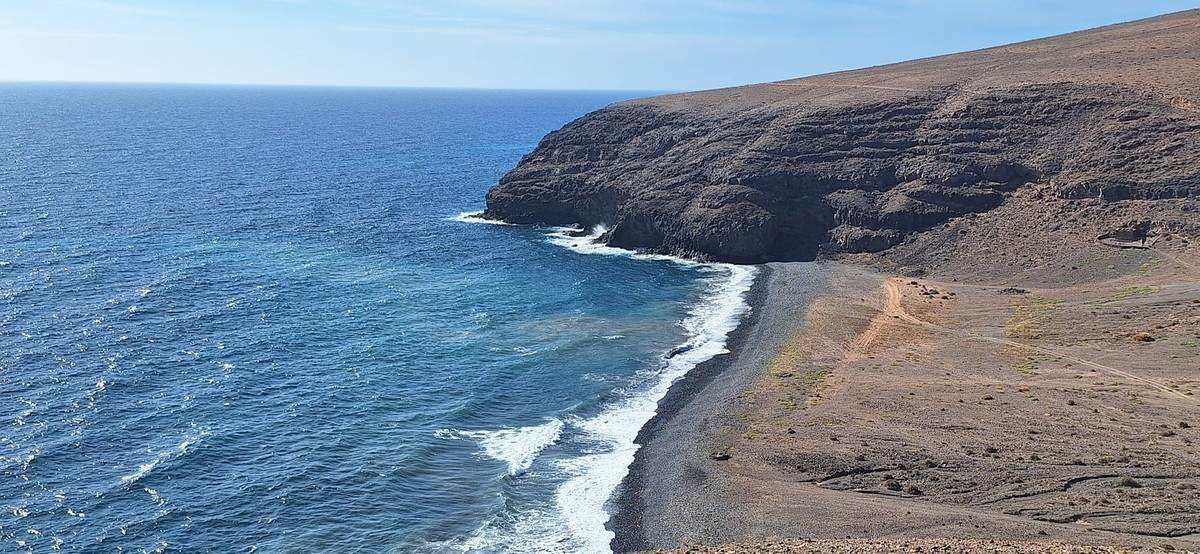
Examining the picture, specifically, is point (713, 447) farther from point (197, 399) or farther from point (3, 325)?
point (3, 325)

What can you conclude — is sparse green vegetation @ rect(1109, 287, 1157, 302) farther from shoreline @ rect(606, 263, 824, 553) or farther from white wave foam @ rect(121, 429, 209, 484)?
white wave foam @ rect(121, 429, 209, 484)

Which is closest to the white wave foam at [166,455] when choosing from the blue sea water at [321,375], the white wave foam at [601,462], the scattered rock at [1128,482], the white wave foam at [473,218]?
the blue sea water at [321,375]

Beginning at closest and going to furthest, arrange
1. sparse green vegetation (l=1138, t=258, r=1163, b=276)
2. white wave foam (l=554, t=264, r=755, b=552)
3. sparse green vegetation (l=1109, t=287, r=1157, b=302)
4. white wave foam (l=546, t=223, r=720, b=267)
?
1. white wave foam (l=554, t=264, r=755, b=552)
2. sparse green vegetation (l=1109, t=287, r=1157, b=302)
3. sparse green vegetation (l=1138, t=258, r=1163, b=276)
4. white wave foam (l=546, t=223, r=720, b=267)

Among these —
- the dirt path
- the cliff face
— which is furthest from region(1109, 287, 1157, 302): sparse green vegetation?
the cliff face


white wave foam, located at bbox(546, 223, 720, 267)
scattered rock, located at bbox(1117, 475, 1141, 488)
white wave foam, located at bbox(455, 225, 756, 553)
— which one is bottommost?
white wave foam, located at bbox(455, 225, 756, 553)

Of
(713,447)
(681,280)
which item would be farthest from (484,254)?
(713,447)

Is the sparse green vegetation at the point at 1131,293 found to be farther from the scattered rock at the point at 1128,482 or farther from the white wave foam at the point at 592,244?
the white wave foam at the point at 592,244
